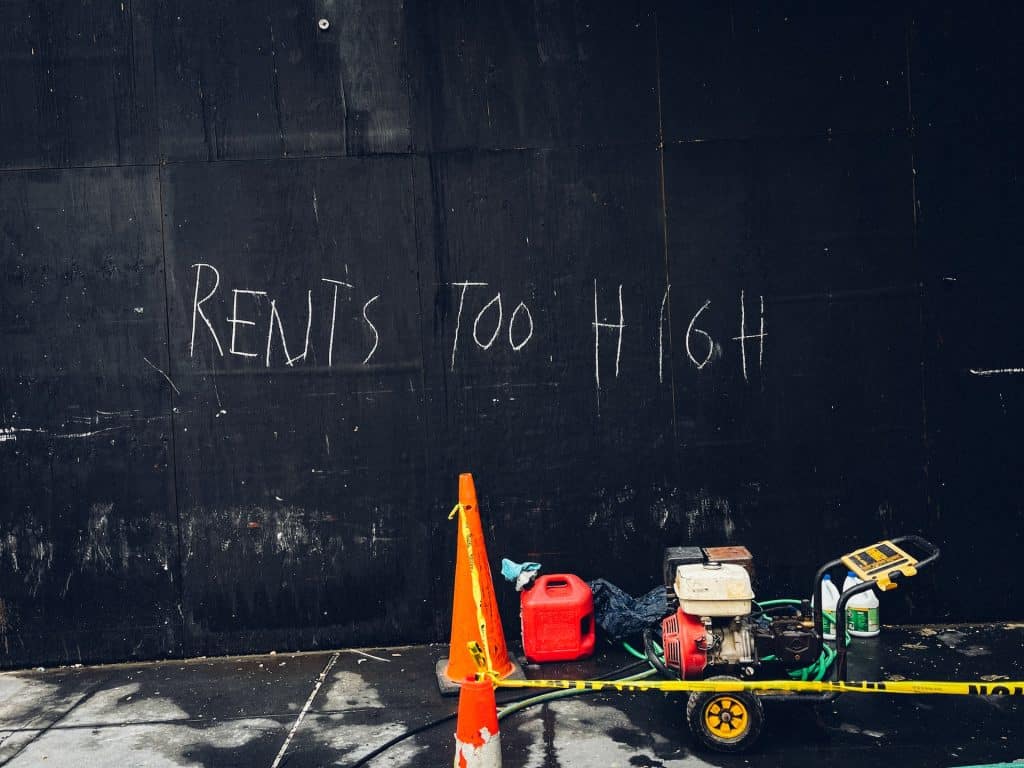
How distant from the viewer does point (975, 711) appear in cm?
488

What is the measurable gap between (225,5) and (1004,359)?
19.4ft

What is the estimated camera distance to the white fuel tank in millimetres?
4672

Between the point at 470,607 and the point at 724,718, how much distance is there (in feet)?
4.84

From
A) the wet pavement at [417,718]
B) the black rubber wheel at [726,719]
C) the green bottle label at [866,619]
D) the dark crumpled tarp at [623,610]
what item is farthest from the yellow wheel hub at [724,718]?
the green bottle label at [866,619]

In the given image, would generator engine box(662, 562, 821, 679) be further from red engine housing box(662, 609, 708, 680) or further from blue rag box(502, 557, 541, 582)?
blue rag box(502, 557, 541, 582)

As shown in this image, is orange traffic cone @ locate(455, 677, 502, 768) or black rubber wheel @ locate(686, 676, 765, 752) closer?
orange traffic cone @ locate(455, 677, 502, 768)

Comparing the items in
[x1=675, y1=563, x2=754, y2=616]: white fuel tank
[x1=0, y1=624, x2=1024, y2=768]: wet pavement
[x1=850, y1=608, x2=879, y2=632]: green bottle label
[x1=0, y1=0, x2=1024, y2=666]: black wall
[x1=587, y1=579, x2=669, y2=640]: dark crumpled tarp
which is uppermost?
[x1=0, y1=0, x2=1024, y2=666]: black wall

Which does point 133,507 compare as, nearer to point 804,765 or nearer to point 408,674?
point 408,674

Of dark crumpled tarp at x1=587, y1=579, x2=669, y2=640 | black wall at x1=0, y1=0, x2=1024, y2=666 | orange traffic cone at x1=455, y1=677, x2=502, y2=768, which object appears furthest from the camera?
black wall at x1=0, y1=0, x2=1024, y2=666

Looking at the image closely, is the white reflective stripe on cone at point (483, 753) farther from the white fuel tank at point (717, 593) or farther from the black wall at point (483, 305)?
the black wall at point (483, 305)

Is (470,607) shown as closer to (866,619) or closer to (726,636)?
(726,636)

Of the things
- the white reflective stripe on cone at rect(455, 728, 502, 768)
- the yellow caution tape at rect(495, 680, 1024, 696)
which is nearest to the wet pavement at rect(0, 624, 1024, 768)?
the yellow caution tape at rect(495, 680, 1024, 696)

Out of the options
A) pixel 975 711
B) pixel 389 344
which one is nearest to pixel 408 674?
pixel 389 344

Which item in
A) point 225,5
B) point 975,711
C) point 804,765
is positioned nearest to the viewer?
point 804,765
